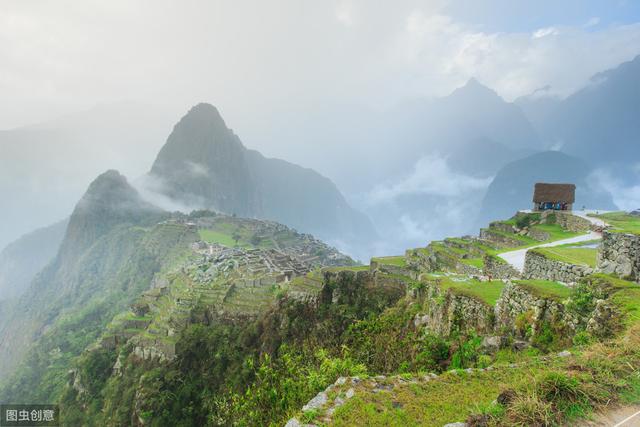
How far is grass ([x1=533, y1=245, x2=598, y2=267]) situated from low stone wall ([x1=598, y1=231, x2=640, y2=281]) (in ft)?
5.15

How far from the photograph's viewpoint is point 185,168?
163250 mm

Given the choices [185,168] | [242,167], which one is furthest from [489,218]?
[185,168]

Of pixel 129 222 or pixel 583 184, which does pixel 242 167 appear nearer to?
pixel 129 222

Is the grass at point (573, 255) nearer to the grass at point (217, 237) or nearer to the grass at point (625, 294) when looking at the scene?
the grass at point (625, 294)

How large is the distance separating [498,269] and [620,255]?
7312mm

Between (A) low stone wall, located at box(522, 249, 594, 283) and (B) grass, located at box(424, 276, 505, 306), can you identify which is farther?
(B) grass, located at box(424, 276, 505, 306)

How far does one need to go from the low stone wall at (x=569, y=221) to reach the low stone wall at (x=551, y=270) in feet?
33.3

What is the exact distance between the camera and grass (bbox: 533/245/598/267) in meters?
9.68

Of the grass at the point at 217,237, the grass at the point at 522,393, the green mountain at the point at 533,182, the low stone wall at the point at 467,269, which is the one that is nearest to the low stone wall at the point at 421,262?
the low stone wall at the point at 467,269

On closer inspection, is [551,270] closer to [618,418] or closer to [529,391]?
[618,418]

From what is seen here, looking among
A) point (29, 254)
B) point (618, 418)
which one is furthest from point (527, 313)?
point (29, 254)

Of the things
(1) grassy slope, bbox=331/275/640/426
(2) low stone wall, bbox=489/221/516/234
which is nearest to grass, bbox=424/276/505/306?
(1) grassy slope, bbox=331/275/640/426

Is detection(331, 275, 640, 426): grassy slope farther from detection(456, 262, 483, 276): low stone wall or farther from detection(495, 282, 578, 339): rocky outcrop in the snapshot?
detection(456, 262, 483, 276): low stone wall

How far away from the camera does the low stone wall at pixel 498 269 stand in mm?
13062
